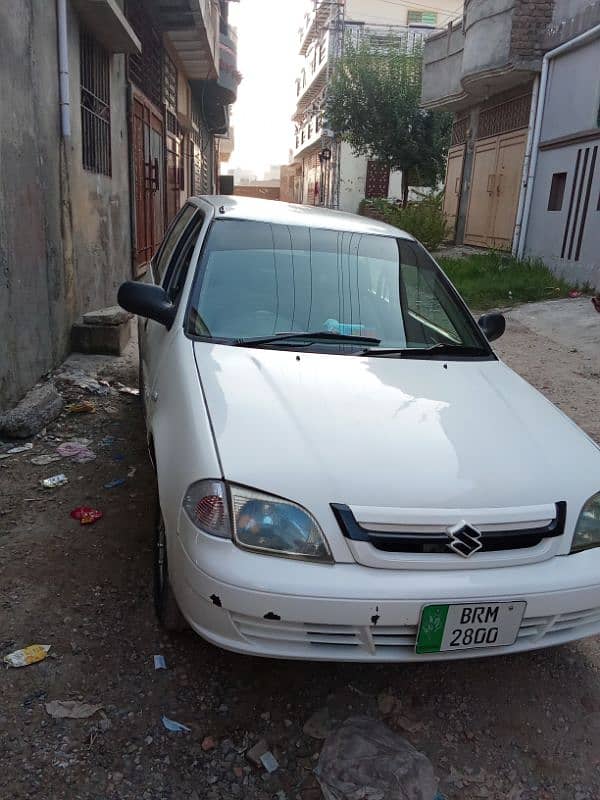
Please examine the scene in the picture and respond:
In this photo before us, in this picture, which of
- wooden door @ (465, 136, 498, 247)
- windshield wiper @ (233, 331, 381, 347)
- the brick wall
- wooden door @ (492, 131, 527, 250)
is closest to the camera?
windshield wiper @ (233, 331, 381, 347)

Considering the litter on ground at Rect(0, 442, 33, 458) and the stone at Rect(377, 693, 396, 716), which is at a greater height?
the litter on ground at Rect(0, 442, 33, 458)

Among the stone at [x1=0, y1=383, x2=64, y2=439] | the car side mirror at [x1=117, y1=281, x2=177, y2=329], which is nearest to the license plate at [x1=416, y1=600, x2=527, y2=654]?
the car side mirror at [x1=117, y1=281, x2=177, y2=329]

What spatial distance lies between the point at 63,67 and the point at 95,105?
64.8 inches

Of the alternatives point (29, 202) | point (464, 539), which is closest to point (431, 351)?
point (464, 539)

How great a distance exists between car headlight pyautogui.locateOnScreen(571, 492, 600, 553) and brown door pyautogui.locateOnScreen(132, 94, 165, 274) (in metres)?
8.29

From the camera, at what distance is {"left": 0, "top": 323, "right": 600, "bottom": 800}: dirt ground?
189cm

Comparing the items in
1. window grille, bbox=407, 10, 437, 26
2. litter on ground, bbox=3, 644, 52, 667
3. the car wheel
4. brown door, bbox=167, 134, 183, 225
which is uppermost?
window grille, bbox=407, 10, 437, 26

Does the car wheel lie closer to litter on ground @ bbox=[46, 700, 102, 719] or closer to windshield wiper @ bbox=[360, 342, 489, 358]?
litter on ground @ bbox=[46, 700, 102, 719]

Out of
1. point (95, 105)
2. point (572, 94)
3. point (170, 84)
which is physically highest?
point (170, 84)

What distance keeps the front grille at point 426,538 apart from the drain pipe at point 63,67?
16.5ft

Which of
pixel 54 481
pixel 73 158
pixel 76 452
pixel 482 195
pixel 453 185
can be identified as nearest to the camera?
pixel 54 481

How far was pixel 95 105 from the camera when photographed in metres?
7.09

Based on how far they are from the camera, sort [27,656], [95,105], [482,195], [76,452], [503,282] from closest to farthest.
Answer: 1. [27,656]
2. [76,452]
3. [95,105]
4. [503,282]
5. [482,195]

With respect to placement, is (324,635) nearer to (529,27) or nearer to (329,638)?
(329,638)
